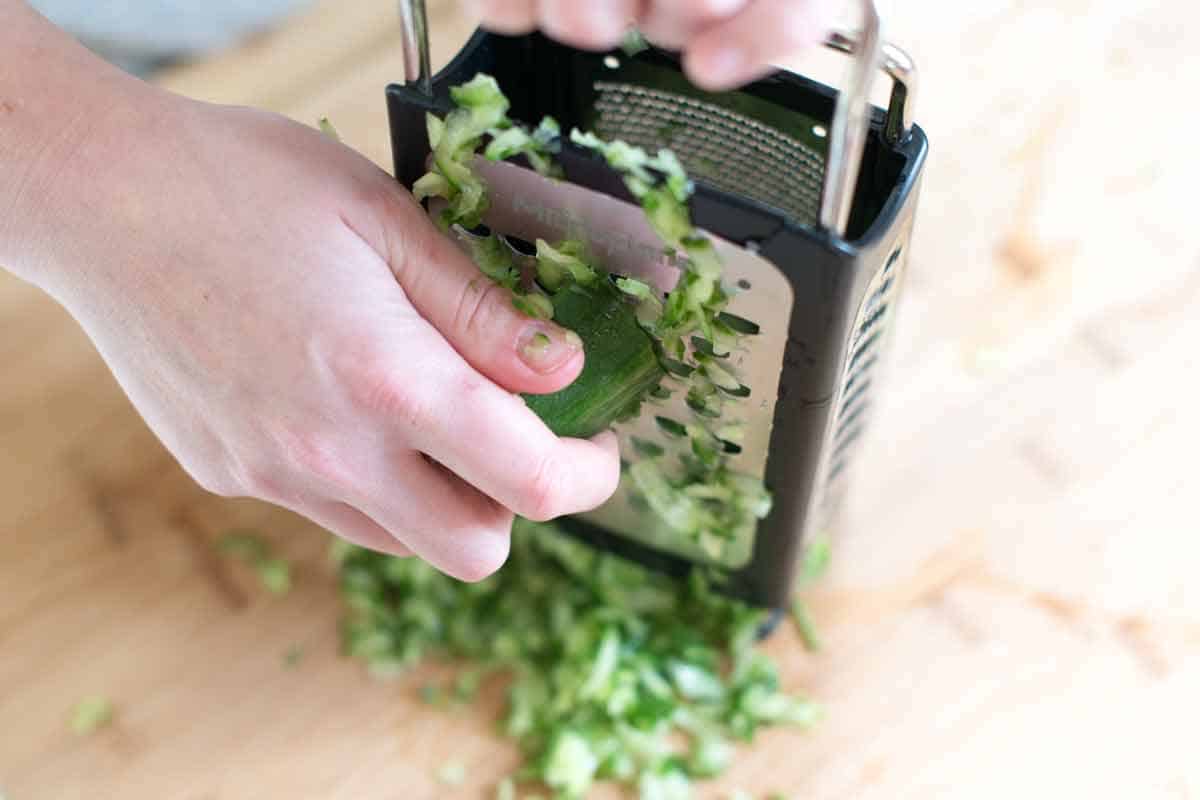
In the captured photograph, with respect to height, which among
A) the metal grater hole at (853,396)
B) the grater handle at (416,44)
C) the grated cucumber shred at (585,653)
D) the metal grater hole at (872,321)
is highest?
the grater handle at (416,44)

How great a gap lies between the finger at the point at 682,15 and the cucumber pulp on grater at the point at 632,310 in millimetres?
107

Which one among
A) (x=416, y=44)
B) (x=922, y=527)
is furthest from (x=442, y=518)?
(x=922, y=527)

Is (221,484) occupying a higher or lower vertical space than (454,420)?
lower

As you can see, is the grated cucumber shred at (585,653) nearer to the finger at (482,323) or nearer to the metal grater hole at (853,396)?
the metal grater hole at (853,396)

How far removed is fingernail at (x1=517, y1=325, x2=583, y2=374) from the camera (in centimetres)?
76

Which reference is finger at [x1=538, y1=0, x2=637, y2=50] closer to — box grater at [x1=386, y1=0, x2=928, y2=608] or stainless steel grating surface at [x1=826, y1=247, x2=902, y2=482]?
box grater at [x1=386, y1=0, x2=928, y2=608]

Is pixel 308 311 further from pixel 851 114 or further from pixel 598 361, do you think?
pixel 851 114

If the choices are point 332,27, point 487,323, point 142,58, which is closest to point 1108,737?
point 487,323

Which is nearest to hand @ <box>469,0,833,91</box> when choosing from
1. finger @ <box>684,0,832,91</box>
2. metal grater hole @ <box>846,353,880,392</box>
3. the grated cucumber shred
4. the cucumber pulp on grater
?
finger @ <box>684,0,832,91</box>

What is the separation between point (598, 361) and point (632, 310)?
0.13 feet

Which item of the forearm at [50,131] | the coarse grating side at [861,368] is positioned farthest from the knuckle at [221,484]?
the coarse grating side at [861,368]

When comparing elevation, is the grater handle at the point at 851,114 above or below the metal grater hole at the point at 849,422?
above

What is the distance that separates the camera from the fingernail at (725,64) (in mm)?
573

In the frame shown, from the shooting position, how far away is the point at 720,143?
0.89 metres
